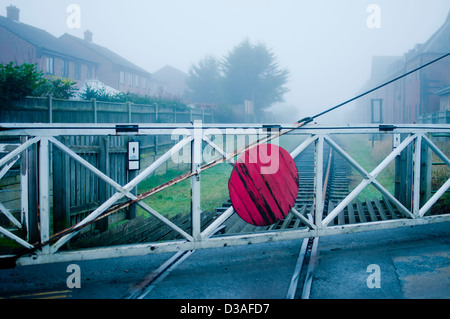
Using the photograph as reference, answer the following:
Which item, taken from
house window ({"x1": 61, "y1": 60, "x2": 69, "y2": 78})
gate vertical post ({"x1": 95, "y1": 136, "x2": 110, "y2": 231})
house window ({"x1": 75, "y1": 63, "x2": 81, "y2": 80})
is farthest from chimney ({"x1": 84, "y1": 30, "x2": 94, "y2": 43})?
gate vertical post ({"x1": 95, "y1": 136, "x2": 110, "y2": 231})

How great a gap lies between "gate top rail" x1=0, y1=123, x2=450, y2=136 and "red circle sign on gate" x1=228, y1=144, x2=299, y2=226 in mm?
313

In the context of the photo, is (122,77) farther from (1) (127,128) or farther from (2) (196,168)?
(2) (196,168)

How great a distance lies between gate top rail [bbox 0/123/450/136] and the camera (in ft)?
12.3

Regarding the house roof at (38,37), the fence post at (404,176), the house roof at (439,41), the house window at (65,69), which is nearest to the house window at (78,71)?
the house roof at (38,37)

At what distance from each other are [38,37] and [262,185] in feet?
122

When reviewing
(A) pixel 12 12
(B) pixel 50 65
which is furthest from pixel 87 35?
(B) pixel 50 65

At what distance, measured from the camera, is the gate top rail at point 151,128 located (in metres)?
3.74

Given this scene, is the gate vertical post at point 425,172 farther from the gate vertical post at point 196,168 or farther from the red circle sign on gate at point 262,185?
the gate vertical post at point 196,168

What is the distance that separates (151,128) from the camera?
4.13 metres

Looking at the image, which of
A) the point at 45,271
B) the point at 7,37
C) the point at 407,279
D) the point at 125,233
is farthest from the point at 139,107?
the point at 7,37

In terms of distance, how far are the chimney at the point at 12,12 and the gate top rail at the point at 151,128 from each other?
37253mm

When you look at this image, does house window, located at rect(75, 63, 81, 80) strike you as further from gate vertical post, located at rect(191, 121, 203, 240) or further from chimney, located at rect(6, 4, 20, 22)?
gate vertical post, located at rect(191, 121, 203, 240)

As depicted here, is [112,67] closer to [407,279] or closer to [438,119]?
Result: [438,119]

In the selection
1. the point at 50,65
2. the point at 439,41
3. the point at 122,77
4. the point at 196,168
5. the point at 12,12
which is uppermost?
the point at 12,12
